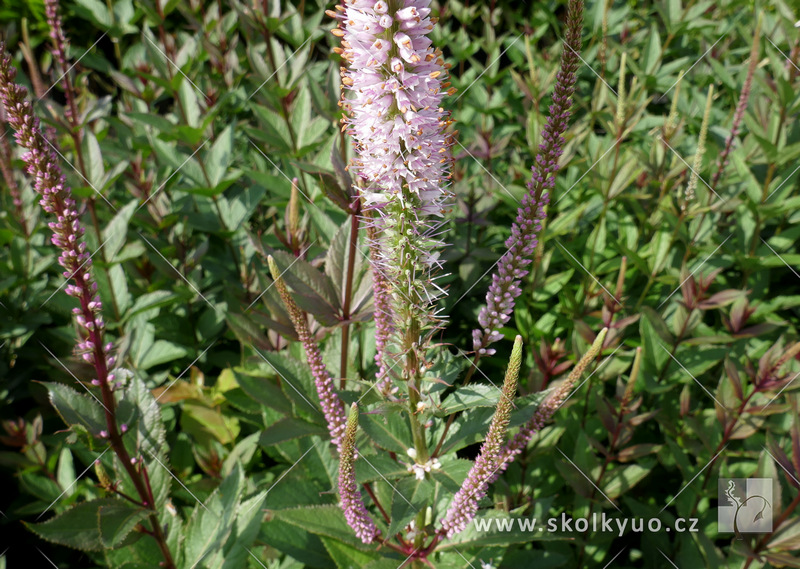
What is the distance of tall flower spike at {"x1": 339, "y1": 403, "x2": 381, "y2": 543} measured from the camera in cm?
151

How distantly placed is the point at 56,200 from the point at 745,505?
2991 millimetres

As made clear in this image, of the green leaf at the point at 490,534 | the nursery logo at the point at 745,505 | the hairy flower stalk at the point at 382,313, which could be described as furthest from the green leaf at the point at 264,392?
the nursery logo at the point at 745,505

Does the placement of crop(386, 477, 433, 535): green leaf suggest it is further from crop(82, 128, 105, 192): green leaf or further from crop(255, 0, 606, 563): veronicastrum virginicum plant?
crop(82, 128, 105, 192): green leaf

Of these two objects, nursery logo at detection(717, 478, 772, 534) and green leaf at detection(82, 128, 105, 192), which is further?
green leaf at detection(82, 128, 105, 192)

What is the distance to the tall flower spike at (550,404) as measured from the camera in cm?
165

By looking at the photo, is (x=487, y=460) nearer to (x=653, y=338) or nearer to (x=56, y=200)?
(x=56, y=200)

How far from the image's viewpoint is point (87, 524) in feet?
6.82

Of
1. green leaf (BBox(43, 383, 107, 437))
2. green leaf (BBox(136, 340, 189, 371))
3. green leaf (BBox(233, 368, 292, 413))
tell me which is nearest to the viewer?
green leaf (BBox(43, 383, 107, 437))

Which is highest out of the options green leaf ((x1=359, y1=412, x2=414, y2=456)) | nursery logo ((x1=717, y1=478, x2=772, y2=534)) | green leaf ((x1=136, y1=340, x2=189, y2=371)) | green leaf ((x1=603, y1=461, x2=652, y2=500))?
green leaf ((x1=359, y1=412, x2=414, y2=456))

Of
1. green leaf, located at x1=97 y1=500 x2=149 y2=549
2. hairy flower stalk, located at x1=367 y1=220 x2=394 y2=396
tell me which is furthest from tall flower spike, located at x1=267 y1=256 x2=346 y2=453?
green leaf, located at x1=97 y1=500 x2=149 y2=549

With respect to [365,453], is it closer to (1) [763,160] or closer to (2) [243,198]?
(2) [243,198]

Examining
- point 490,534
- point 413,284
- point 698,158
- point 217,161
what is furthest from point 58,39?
point 698,158

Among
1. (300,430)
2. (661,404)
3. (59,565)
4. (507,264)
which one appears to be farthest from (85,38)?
(661,404)

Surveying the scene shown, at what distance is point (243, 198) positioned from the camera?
3.60 m
